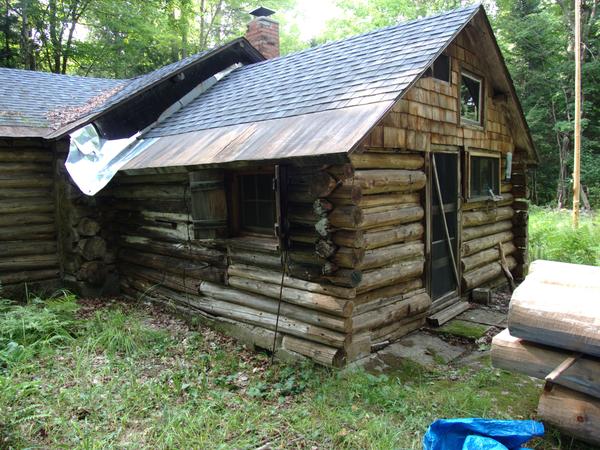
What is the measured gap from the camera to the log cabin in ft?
17.3

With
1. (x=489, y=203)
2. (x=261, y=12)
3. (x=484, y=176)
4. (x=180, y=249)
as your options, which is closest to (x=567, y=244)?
(x=489, y=203)

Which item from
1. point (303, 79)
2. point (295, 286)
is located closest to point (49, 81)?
point (303, 79)

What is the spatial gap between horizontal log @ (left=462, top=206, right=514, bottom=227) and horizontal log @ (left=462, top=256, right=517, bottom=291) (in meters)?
0.86

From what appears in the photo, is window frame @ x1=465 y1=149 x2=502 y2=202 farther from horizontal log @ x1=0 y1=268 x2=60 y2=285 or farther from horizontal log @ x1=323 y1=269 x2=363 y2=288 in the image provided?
horizontal log @ x1=0 y1=268 x2=60 y2=285

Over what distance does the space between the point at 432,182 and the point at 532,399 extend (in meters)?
3.41

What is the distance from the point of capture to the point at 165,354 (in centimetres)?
576

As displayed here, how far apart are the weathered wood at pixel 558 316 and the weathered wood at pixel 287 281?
2012mm

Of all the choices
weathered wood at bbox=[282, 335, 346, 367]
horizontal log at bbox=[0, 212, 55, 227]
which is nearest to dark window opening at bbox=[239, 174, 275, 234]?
weathered wood at bbox=[282, 335, 346, 367]

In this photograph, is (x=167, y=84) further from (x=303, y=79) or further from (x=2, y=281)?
(x=2, y=281)

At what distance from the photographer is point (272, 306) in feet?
19.4

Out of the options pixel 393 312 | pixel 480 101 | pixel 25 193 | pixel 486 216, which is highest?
pixel 480 101

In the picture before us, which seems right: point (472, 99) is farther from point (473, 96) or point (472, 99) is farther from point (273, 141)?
point (273, 141)

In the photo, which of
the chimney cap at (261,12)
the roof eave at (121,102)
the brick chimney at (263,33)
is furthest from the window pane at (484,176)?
the chimney cap at (261,12)

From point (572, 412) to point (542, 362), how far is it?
14.6 inches
